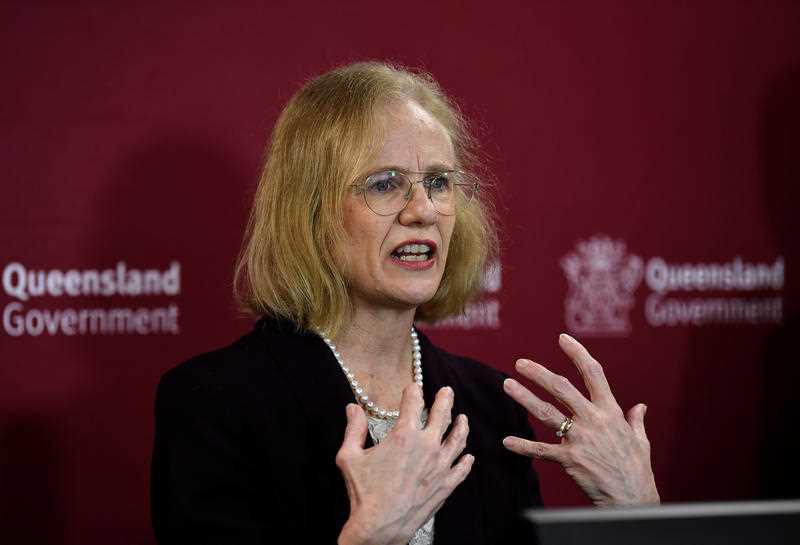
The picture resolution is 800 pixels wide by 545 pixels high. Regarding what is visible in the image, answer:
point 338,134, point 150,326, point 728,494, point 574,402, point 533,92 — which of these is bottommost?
point 728,494

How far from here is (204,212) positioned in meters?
2.46

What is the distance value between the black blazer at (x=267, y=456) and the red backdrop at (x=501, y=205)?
2.51ft

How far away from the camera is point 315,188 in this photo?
177 cm

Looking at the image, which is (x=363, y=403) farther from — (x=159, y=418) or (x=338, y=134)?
(x=338, y=134)

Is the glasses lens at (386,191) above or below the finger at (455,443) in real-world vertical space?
above

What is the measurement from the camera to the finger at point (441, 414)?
4.84 feet

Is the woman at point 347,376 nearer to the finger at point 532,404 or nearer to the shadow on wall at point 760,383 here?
the finger at point 532,404

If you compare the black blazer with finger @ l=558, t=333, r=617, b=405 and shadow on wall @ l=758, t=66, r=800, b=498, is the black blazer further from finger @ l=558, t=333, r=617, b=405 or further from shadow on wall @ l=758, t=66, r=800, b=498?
shadow on wall @ l=758, t=66, r=800, b=498

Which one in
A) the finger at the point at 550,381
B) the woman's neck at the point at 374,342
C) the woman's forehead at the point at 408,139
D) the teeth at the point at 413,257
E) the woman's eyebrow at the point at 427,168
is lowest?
the finger at the point at 550,381

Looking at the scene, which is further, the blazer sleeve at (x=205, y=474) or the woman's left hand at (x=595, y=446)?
the woman's left hand at (x=595, y=446)

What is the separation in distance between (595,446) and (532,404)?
0.13 m

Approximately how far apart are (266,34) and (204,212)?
1.53ft

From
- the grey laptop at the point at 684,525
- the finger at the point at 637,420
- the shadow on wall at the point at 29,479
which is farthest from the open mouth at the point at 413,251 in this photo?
the shadow on wall at the point at 29,479

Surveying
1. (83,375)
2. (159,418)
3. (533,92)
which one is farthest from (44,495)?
(533,92)
